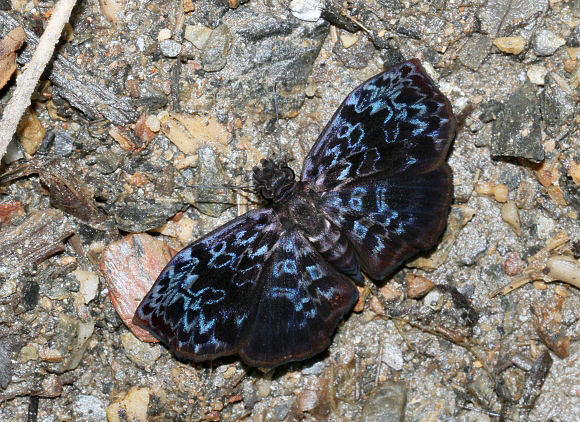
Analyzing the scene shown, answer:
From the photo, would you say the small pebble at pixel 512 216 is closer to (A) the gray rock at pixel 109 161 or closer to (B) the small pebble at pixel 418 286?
(B) the small pebble at pixel 418 286

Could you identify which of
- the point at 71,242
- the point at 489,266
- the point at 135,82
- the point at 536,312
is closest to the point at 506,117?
the point at 489,266

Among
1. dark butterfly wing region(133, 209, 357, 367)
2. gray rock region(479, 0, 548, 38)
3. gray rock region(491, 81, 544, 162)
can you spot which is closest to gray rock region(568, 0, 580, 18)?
gray rock region(479, 0, 548, 38)

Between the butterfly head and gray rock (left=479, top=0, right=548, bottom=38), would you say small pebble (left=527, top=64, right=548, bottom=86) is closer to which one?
gray rock (left=479, top=0, right=548, bottom=38)

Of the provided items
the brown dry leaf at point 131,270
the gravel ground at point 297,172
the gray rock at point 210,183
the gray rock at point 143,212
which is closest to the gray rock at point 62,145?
the gravel ground at point 297,172

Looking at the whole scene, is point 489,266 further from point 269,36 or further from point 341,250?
point 269,36

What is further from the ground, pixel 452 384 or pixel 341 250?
pixel 341 250

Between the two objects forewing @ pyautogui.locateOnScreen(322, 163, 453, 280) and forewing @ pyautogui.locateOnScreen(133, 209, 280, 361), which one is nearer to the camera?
forewing @ pyautogui.locateOnScreen(133, 209, 280, 361)
